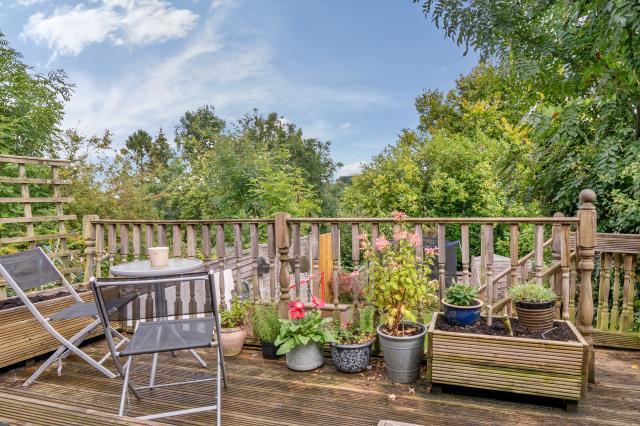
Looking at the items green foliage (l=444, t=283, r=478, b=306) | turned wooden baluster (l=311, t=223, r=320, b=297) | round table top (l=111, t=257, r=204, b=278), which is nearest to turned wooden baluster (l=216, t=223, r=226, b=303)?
round table top (l=111, t=257, r=204, b=278)

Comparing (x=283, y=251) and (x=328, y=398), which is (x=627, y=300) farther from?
(x=283, y=251)

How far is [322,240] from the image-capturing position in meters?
8.04

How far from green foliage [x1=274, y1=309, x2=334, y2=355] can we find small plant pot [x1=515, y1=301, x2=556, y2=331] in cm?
127

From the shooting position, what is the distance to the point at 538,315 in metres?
2.44

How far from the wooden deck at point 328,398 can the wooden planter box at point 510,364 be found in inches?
4.6

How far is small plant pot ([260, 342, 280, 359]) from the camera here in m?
3.02

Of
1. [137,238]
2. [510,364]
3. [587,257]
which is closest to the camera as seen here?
[510,364]

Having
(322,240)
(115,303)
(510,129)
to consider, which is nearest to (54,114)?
(322,240)

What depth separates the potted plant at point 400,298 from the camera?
2561 millimetres

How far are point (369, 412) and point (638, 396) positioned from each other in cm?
162

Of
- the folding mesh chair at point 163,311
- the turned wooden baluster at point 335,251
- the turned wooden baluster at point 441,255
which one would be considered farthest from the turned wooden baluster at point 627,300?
the folding mesh chair at point 163,311

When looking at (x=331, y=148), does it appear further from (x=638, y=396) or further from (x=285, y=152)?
(x=638, y=396)

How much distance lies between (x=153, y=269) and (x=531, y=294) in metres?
2.52

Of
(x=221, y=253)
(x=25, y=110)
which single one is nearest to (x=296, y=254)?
(x=221, y=253)
